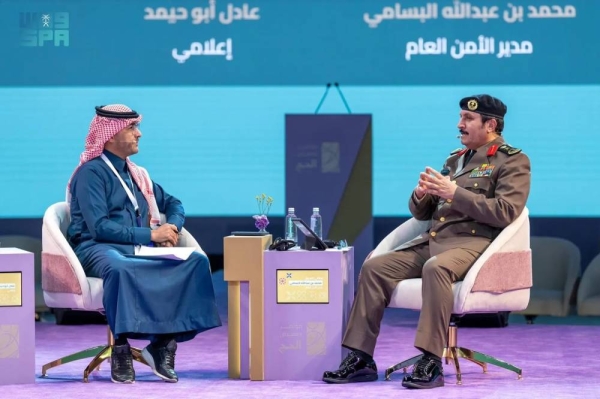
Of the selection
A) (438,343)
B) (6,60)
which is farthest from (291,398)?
(6,60)

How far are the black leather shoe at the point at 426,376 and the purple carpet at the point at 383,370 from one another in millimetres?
51

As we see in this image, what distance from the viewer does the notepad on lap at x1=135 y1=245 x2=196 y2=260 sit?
6234 millimetres

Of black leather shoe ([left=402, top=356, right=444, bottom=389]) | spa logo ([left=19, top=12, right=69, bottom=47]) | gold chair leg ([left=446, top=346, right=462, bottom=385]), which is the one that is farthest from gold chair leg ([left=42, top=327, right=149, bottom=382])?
spa logo ([left=19, top=12, right=69, bottom=47])

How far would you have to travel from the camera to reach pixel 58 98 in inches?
383

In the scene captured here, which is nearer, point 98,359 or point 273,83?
point 98,359

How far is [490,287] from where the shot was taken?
6129 mm

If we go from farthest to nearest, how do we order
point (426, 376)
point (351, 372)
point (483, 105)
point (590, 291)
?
point (590, 291) < point (483, 105) < point (351, 372) < point (426, 376)

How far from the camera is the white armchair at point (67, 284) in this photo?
247 inches

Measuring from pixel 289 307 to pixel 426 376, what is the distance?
796 mm

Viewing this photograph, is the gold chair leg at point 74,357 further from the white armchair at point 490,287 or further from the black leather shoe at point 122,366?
the white armchair at point 490,287

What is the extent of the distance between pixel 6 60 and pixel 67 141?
0.79 metres

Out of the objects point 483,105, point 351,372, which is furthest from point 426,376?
point 483,105

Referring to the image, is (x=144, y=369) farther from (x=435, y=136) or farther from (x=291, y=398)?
(x=435, y=136)

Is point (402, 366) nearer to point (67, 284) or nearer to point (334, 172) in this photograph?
point (67, 284)
